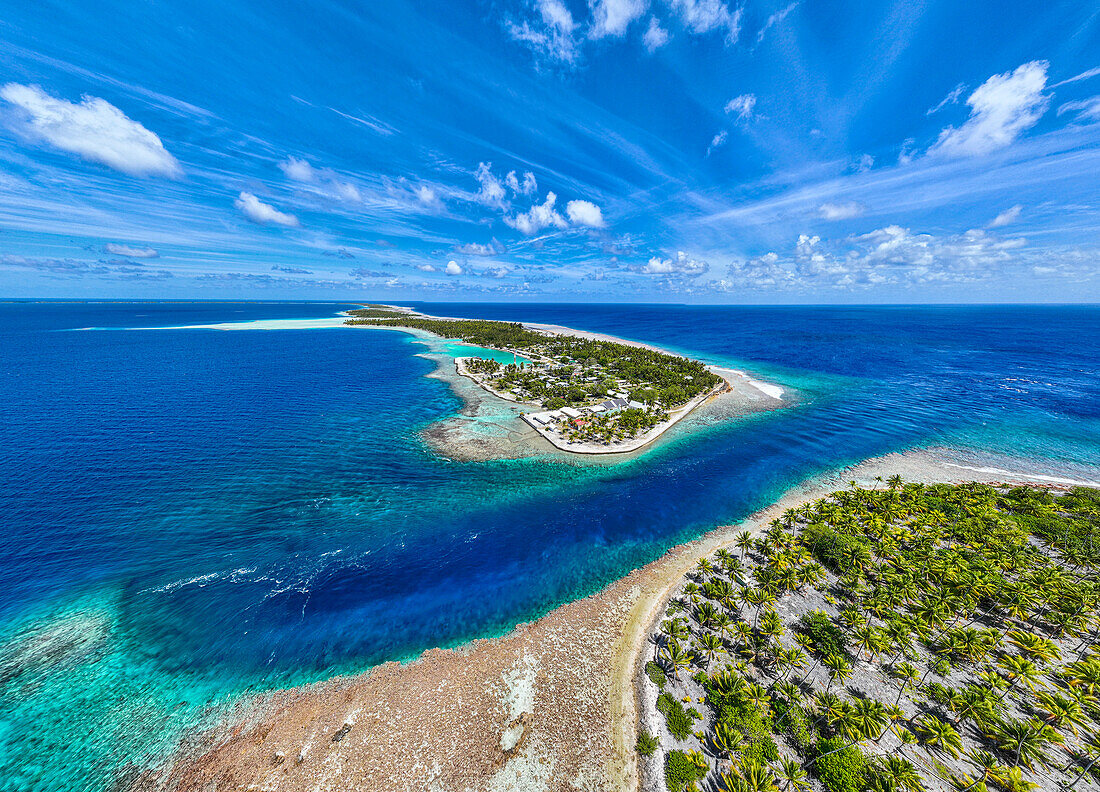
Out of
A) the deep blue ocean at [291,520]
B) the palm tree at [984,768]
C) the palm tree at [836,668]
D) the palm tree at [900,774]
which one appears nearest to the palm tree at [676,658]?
the deep blue ocean at [291,520]

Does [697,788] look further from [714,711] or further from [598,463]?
[598,463]

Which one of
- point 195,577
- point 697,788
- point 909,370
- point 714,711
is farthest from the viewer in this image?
point 909,370

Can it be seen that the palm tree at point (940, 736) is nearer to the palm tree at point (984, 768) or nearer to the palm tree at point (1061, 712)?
the palm tree at point (984, 768)

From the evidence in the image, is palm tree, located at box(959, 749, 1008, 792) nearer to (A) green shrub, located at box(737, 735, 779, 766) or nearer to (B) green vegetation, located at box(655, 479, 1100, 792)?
(B) green vegetation, located at box(655, 479, 1100, 792)

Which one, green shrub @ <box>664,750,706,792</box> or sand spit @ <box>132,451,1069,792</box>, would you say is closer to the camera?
green shrub @ <box>664,750,706,792</box>

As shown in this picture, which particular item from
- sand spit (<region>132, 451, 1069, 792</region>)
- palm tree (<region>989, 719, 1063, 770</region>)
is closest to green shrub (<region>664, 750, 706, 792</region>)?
sand spit (<region>132, 451, 1069, 792</region>)

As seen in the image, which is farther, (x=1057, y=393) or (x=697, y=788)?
(x=1057, y=393)

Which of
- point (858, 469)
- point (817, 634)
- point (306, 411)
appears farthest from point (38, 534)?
point (858, 469)
